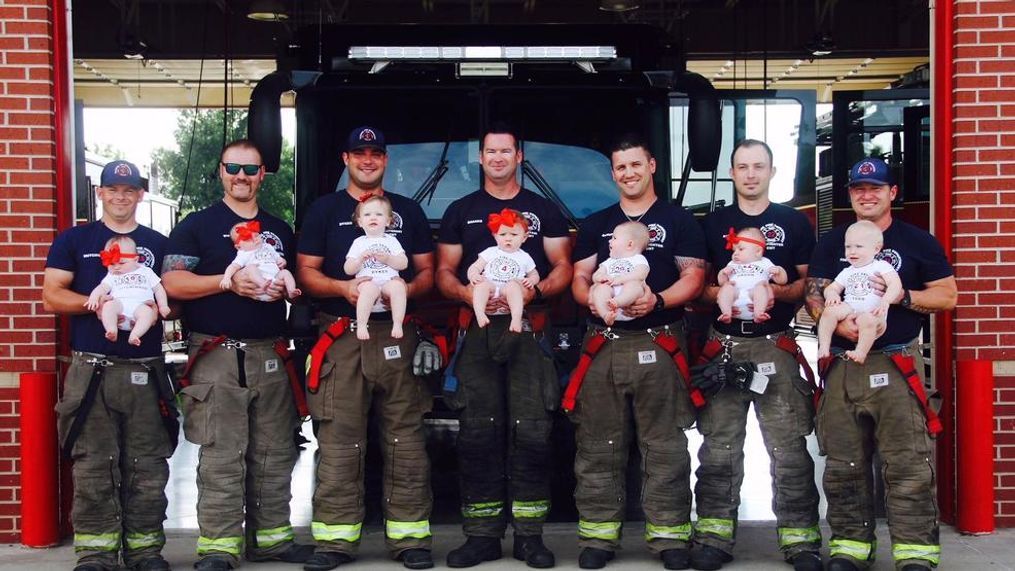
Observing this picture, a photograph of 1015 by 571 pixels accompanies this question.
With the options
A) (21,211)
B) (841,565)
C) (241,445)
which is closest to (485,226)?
(241,445)

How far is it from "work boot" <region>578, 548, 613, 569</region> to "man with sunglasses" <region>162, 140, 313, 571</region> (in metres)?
1.35

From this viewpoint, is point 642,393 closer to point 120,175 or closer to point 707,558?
point 707,558

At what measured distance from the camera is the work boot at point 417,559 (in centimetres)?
564

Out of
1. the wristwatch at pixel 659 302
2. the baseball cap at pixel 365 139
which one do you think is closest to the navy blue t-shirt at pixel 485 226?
the baseball cap at pixel 365 139

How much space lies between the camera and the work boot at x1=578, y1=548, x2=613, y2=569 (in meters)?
5.59

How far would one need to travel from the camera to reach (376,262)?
5.56 m

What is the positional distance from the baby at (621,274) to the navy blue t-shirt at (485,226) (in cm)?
40

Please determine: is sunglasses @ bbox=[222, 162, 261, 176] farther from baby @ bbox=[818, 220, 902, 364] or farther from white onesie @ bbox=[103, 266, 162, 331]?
baby @ bbox=[818, 220, 902, 364]

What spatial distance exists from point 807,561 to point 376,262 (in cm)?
247

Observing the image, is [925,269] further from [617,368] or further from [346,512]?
[346,512]

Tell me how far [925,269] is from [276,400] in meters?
3.14

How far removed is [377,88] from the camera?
6930 millimetres

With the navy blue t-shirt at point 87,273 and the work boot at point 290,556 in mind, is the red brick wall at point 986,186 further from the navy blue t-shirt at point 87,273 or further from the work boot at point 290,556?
the navy blue t-shirt at point 87,273

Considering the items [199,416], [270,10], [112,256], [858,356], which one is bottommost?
[199,416]
